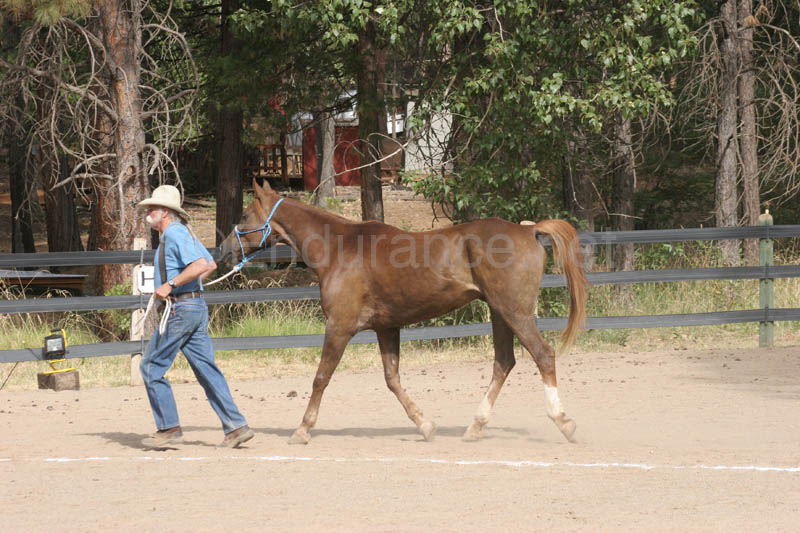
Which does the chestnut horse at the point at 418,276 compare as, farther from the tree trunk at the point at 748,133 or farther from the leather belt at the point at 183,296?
the tree trunk at the point at 748,133

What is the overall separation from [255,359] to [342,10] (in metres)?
4.45

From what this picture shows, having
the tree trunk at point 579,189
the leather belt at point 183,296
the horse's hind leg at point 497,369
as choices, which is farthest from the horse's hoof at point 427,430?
the tree trunk at point 579,189

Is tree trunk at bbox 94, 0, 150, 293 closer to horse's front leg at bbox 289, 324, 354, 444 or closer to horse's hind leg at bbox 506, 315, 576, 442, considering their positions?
horse's front leg at bbox 289, 324, 354, 444

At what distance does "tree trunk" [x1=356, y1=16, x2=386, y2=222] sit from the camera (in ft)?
46.0

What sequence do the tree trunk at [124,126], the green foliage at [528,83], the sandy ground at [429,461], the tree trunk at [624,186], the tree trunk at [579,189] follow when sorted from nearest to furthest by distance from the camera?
1. the sandy ground at [429,461]
2. the green foliage at [528,83]
3. the tree trunk at [124,126]
4. the tree trunk at [579,189]
5. the tree trunk at [624,186]

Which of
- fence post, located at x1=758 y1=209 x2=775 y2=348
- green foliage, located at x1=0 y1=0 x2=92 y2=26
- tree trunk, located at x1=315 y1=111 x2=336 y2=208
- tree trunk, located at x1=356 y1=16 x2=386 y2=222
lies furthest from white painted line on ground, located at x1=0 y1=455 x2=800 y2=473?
tree trunk, located at x1=315 y1=111 x2=336 y2=208

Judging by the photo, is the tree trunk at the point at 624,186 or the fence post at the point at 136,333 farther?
the tree trunk at the point at 624,186

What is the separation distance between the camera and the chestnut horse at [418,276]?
7.44 m

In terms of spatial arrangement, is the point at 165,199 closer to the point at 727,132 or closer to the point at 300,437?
the point at 300,437

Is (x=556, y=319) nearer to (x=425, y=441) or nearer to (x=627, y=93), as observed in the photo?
(x=627, y=93)

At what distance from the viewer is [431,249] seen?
7.68 meters

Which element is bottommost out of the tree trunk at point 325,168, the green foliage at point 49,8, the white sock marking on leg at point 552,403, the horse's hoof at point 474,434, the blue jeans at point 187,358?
the horse's hoof at point 474,434

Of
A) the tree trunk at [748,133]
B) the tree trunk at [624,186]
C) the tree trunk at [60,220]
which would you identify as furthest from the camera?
the tree trunk at [60,220]

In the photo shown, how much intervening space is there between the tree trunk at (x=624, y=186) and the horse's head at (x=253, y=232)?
8.16 meters
